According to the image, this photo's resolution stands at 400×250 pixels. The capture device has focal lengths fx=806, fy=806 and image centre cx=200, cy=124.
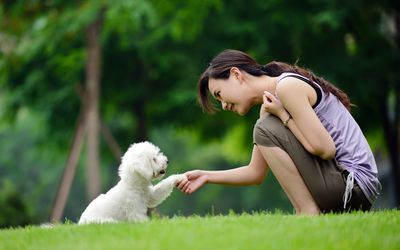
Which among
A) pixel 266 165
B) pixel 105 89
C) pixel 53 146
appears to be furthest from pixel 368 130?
pixel 266 165

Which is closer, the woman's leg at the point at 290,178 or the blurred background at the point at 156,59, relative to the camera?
the woman's leg at the point at 290,178

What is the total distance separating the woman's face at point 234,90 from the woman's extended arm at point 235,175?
0.42 metres

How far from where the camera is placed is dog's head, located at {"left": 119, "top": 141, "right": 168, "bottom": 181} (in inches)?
262

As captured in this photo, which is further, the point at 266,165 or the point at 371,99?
the point at 371,99

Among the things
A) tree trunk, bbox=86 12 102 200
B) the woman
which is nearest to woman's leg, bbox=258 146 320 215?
the woman

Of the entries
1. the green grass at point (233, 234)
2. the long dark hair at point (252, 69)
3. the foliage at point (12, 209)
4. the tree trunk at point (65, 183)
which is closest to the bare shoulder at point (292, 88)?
the long dark hair at point (252, 69)

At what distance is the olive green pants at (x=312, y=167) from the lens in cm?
620

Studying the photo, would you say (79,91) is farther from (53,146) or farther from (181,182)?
(181,182)

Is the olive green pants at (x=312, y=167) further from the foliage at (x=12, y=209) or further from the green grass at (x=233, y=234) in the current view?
the foliage at (x=12, y=209)

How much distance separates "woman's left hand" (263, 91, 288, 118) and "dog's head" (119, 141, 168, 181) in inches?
41.2

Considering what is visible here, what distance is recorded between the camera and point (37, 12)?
17.0 m

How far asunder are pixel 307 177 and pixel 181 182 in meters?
1.12

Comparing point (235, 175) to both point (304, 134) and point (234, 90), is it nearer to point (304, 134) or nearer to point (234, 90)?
point (234, 90)

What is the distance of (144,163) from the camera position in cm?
666
